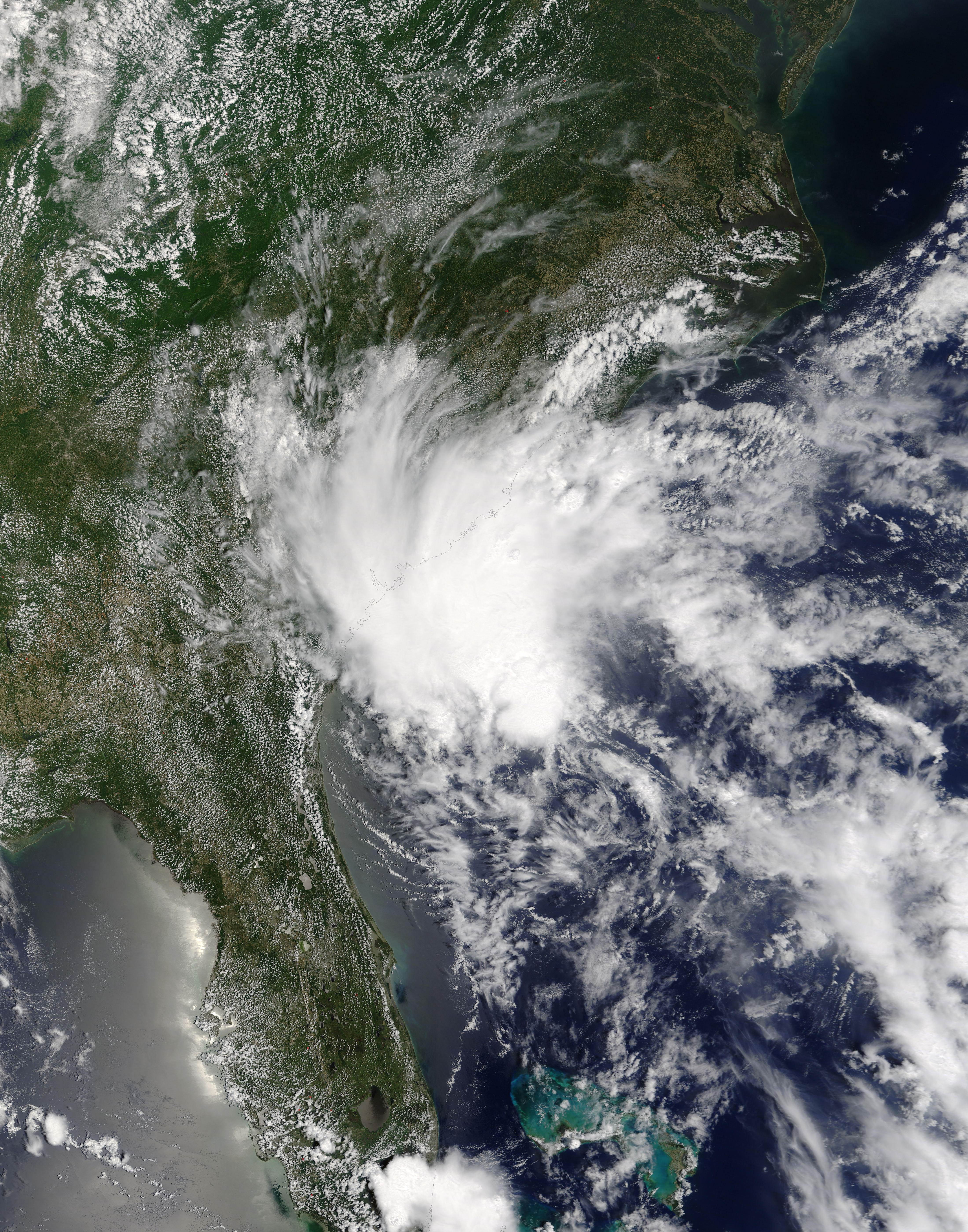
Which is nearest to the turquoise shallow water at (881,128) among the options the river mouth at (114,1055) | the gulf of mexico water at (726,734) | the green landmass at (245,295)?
the gulf of mexico water at (726,734)

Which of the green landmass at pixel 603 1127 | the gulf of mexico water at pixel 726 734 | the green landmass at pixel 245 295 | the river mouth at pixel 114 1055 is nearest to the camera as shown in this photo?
the gulf of mexico water at pixel 726 734

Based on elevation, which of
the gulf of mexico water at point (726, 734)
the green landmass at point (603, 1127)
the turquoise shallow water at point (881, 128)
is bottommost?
the green landmass at point (603, 1127)

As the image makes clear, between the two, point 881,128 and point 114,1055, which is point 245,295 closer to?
point 881,128

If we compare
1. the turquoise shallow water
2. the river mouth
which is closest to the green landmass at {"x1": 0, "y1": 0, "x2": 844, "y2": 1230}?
the river mouth

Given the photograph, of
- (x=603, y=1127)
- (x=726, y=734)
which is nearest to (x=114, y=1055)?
(x=603, y=1127)

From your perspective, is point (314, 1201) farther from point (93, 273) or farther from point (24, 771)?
point (93, 273)

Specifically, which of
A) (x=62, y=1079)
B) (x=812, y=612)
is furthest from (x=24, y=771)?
(x=812, y=612)

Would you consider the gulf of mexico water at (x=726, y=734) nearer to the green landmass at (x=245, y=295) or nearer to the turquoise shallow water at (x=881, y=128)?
the turquoise shallow water at (x=881, y=128)
